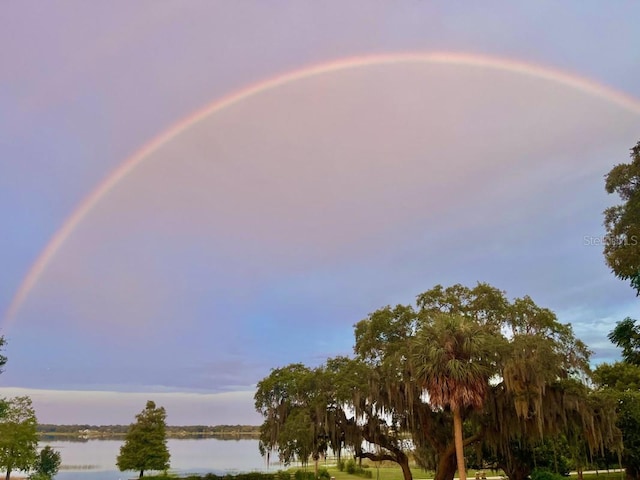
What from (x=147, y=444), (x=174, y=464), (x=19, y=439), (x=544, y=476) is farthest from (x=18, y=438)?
(x=174, y=464)

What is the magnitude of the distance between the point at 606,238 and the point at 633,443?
14.1 m

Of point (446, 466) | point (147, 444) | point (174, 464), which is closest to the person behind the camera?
point (446, 466)

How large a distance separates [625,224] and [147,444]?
3614 cm

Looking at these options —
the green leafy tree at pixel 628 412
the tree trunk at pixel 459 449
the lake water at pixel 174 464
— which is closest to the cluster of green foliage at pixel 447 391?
the tree trunk at pixel 459 449

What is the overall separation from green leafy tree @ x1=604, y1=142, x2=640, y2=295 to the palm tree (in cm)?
583

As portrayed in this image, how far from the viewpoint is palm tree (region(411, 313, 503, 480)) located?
60.8ft

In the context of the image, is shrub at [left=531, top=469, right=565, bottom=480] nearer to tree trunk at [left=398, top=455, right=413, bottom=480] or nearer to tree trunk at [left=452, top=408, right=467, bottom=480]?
tree trunk at [left=398, top=455, right=413, bottom=480]

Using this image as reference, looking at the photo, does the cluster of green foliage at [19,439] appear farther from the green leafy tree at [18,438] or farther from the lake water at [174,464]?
the lake water at [174,464]

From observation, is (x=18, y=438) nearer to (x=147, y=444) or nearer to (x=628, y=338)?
(x=147, y=444)

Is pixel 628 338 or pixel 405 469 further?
pixel 405 469

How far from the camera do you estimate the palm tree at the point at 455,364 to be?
1855 centimetres

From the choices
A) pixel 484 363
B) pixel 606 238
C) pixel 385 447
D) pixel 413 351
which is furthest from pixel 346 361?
pixel 606 238

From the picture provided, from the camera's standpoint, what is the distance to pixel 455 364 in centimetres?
1852

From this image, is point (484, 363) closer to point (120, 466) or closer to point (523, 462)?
point (523, 462)
